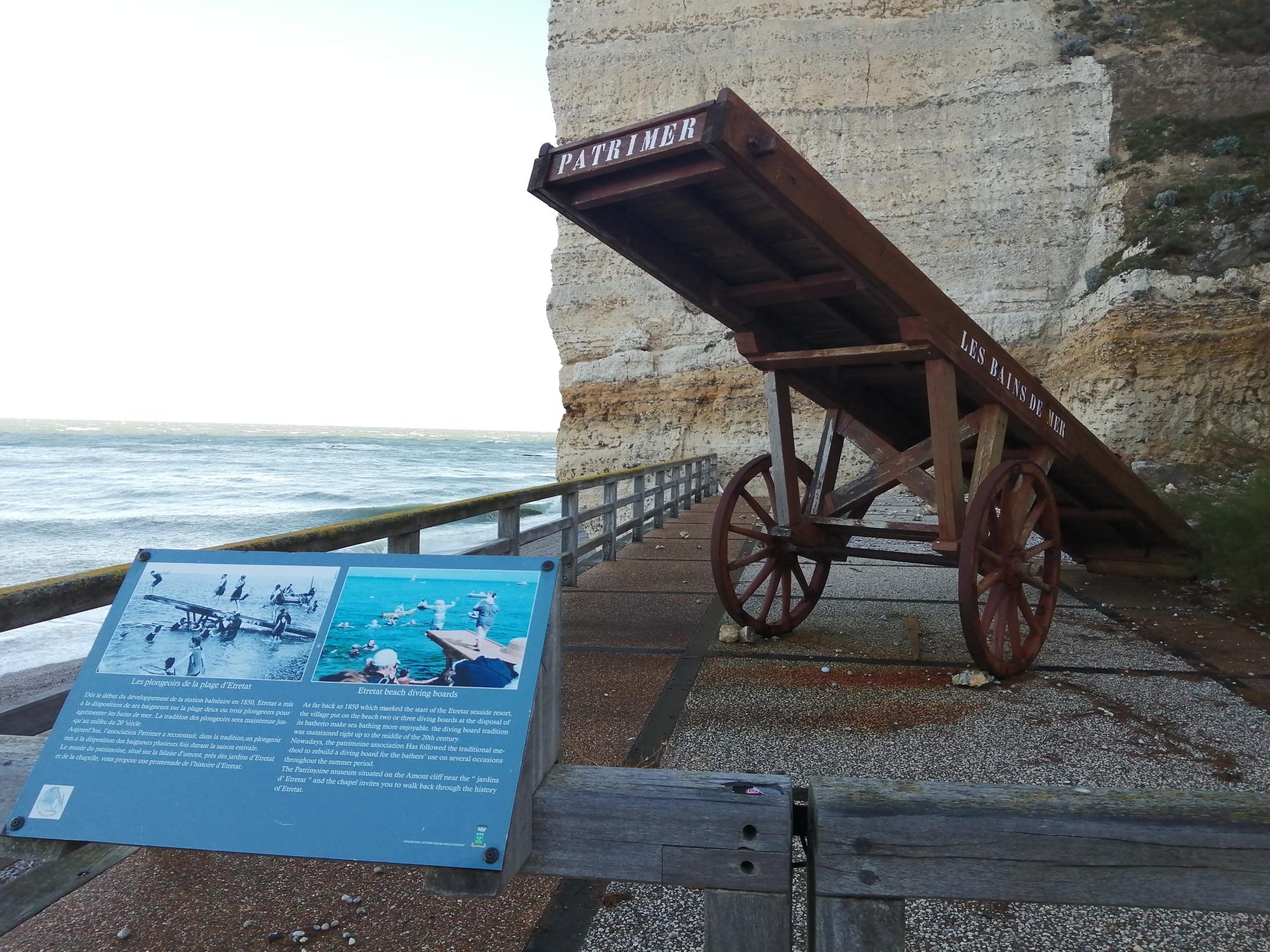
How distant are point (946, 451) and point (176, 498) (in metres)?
31.9

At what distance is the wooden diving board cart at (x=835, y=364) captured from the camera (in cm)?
363

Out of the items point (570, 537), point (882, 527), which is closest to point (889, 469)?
point (882, 527)

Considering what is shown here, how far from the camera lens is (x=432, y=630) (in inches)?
61.5

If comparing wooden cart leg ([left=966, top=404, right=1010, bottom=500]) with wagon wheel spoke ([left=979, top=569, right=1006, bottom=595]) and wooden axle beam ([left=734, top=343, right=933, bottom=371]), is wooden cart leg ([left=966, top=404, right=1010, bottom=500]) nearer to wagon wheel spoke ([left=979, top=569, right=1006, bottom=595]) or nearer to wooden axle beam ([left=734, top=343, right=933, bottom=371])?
wagon wheel spoke ([left=979, top=569, right=1006, bottom=595])

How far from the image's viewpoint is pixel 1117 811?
4.62 ft

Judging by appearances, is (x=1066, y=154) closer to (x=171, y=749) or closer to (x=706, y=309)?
(x=706, y=309)

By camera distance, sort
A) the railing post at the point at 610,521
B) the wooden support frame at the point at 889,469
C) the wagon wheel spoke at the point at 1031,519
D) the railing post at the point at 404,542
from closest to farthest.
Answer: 1. the railing post at the point at 404,542
2. the wagon wheel spoke at the point at 1031,519
3. the wooden support frame at the point at 889,469
4. the railing post at the point at 610,521

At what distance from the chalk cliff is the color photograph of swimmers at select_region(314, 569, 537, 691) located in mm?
19756

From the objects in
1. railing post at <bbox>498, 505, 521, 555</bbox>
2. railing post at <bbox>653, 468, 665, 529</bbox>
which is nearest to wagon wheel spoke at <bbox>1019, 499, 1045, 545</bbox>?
railing post at <bbox>498, 505, 521, 555</bbox>

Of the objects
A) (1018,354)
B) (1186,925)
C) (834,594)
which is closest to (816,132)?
(1018,354)

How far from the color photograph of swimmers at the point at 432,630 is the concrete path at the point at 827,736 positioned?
28 centimetres

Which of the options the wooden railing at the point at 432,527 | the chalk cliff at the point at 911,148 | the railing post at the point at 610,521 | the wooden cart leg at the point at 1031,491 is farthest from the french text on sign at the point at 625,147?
the chalk cliff at the point at 911,148

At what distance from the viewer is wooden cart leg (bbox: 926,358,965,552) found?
169 inches

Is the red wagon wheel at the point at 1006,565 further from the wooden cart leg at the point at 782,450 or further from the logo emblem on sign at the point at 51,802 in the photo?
the logo emblem on sign at the point at 51,802
